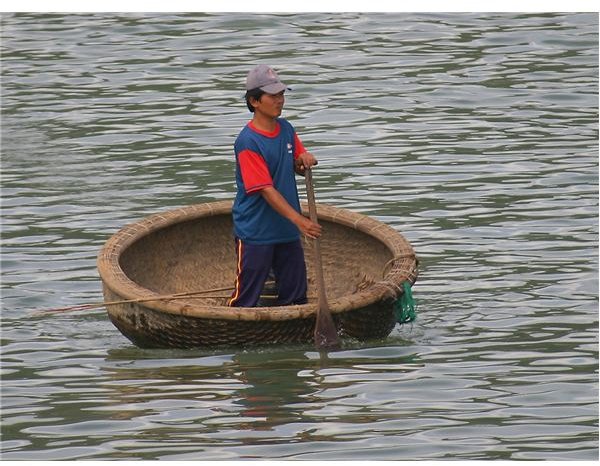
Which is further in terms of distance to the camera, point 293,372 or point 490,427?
point 293,372

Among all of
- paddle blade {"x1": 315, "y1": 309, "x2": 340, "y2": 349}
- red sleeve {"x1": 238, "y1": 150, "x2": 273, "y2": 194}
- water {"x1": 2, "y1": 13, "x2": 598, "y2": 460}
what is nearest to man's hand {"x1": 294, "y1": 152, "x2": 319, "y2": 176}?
red sleeve {"x1": 238, "y1": 150, "x2": 273, "y2": 194}

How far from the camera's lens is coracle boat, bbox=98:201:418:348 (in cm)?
995

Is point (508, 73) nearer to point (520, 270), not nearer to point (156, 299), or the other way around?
point (520, 270)

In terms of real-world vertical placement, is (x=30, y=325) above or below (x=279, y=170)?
below

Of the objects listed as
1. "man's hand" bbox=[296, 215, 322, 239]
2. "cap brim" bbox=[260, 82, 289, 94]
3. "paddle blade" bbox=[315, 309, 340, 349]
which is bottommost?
"paddle blade" bbox=[315, 309, 340, 349]

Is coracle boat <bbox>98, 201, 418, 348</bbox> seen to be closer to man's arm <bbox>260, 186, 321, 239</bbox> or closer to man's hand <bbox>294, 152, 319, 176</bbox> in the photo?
man's arm <bbox>260, 186, 321, 239</bbox>

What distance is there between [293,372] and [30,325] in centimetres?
204

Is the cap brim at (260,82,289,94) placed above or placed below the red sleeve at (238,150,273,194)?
above

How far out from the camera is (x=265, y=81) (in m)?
10.0

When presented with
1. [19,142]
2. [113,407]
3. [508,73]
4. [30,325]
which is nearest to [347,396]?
[113,407]

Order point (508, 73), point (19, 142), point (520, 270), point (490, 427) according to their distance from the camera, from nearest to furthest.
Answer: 1. point (490, 427)
2. point (520, 270)
3. point (19, 142)
4. point (508, 73)

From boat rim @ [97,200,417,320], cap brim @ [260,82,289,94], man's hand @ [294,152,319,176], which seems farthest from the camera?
man's hand @ [294,152,319,176]

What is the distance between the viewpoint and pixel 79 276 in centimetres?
1183

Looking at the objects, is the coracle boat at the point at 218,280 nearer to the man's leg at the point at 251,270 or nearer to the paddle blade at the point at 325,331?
the paddle blade at the point at 325,331
